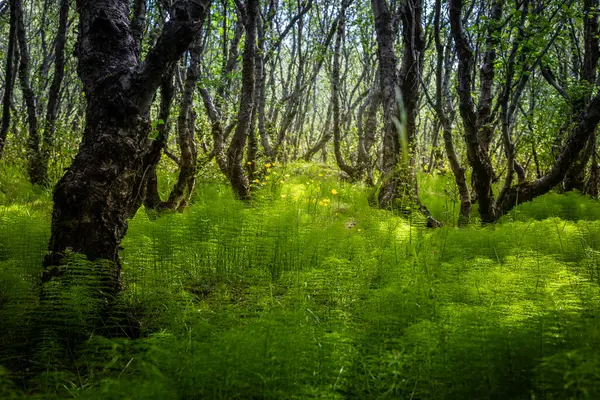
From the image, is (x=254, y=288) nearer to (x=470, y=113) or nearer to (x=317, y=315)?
(x=317, y=315)

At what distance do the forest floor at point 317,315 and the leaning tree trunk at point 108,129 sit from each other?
1.45 ft

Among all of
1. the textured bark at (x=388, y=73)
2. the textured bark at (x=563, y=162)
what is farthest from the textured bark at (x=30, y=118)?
→ the textured bark at (x=563, y=162)

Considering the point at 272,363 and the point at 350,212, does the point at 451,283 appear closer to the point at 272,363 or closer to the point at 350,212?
the point at 272,363

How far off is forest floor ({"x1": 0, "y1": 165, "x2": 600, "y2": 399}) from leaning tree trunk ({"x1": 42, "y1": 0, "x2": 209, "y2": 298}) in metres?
0.44

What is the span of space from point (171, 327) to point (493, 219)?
513cm

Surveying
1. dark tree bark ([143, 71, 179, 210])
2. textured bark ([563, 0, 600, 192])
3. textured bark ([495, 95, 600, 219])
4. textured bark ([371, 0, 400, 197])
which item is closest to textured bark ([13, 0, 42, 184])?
dark tree bark ([143, 71, 179, 210])

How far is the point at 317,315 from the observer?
284 centimetres

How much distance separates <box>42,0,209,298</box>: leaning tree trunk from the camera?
2.90 meters

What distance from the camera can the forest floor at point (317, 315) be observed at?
1946 mm

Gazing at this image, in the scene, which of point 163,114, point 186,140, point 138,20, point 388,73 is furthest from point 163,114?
point 388,73

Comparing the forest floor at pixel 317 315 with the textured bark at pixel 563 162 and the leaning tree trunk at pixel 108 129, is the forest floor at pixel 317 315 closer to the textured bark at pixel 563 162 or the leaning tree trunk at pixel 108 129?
the leaning tree trunk at pixel 108 129

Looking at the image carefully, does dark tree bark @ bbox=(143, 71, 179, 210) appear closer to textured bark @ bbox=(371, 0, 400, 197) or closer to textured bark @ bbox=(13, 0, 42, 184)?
textured bark @ bbox=(371, 0, 400, 197)

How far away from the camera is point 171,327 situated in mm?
2660

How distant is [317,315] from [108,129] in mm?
1985
